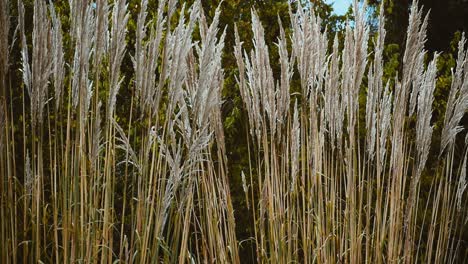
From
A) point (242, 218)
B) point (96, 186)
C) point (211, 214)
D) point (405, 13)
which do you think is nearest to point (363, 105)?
point (242, 218)

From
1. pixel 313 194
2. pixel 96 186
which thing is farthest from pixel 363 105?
pixel 96 186

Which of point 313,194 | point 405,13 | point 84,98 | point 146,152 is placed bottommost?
point 313,194

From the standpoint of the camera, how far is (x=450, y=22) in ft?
26.2

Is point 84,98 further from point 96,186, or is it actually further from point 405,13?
point 405,13

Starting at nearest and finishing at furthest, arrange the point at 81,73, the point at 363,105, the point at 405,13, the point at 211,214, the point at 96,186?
the point at 81,73, the point at 96,186, the point at 211,214, the point at 363,105, the point at 405,13

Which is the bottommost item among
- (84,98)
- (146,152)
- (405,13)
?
(146,152)

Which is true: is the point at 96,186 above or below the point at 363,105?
below

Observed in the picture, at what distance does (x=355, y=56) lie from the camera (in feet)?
8.29

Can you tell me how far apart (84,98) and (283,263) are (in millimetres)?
954

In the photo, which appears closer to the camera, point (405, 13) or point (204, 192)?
point (204, 192)

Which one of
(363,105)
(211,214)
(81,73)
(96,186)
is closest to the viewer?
(81,73)

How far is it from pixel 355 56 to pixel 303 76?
0.20 meters

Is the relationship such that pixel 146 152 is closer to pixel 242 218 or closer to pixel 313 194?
pixel 313 194

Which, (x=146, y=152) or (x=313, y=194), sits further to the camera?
(x=313, y=194)
